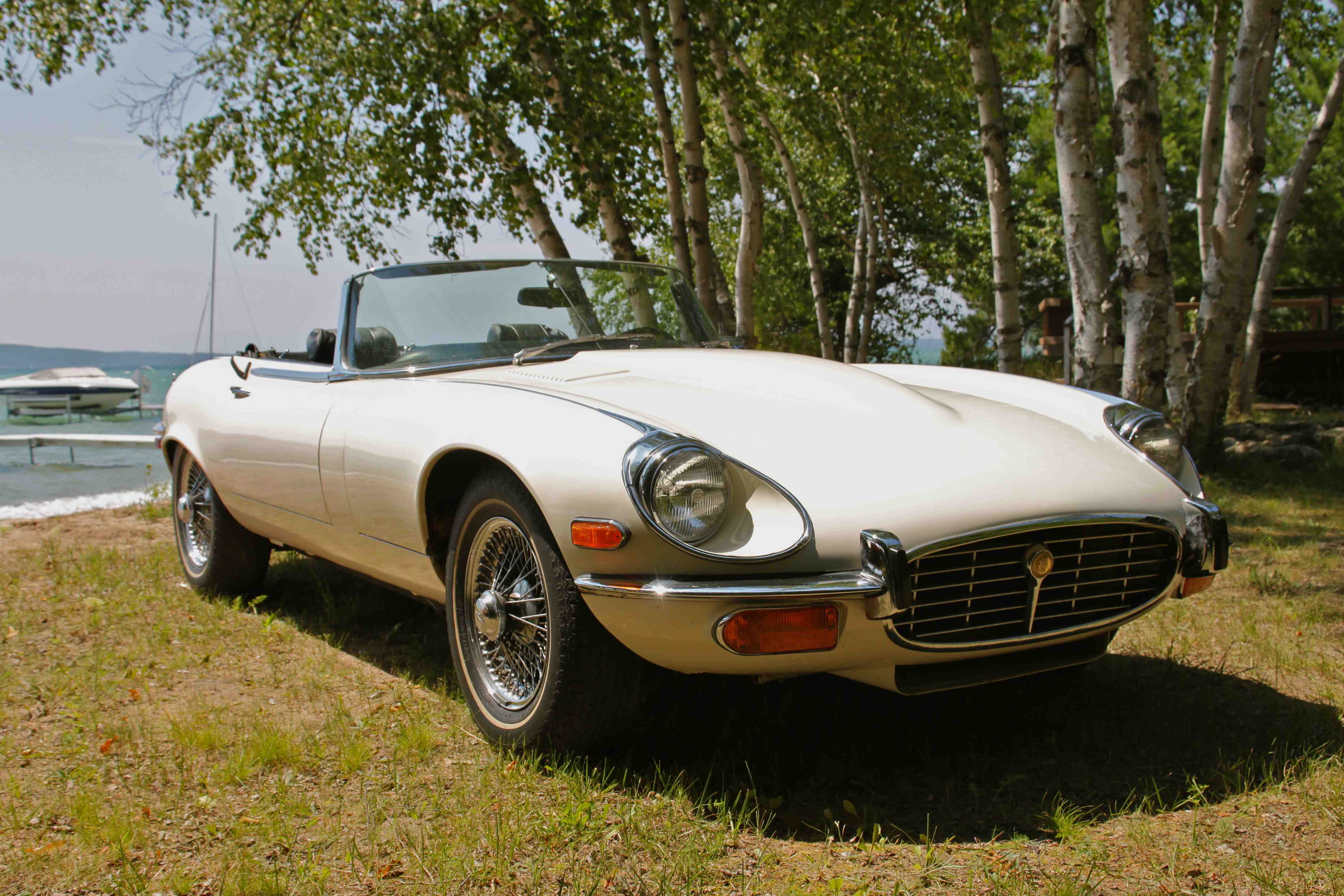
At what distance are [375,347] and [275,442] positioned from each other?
1.65 feet

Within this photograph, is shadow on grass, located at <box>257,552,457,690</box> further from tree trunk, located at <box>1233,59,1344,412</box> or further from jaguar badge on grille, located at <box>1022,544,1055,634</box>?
tree trunk, located at <box>1233,59,1344,412</box>

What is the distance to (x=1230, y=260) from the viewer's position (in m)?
8.44

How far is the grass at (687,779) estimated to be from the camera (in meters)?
2.25

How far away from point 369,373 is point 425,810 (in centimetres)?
162

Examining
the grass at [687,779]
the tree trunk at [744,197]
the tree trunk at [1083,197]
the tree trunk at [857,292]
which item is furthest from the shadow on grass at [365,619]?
the tree trunk at [857,292]

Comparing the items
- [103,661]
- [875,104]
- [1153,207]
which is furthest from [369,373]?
[875,104]

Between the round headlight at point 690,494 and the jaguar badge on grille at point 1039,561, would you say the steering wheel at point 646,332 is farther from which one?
the jaguar badge on grille at point 1039,561

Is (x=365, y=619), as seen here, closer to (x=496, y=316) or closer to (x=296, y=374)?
(x=296, y=374)

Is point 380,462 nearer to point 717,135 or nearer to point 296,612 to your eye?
point 296,612

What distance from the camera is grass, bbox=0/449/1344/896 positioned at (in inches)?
88.4

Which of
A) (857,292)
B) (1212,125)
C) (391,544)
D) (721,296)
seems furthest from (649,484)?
(857,292)

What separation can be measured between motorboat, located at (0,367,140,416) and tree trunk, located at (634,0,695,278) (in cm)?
3312

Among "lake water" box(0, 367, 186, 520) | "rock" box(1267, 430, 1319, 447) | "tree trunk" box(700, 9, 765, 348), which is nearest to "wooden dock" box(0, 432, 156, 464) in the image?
"lake water" box(0, 367, 186, 520)

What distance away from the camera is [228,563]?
463cm
